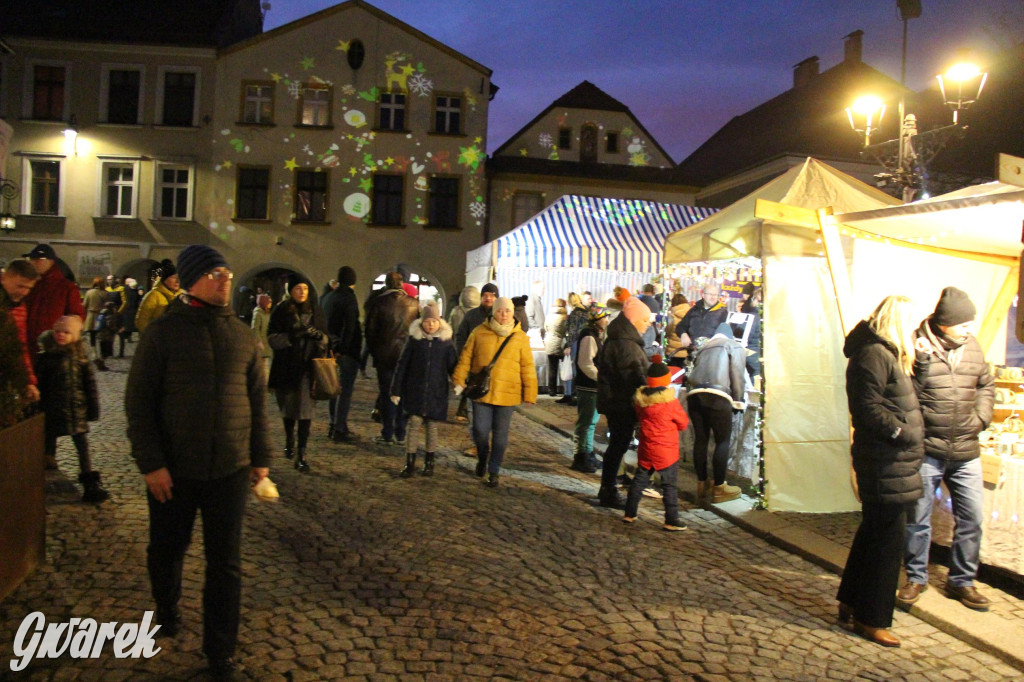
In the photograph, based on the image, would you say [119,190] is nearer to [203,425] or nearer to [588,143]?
[588,143]

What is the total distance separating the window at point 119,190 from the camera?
82.8 feet

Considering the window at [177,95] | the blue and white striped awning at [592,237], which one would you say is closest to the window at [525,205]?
the blue and white striped awning at [592,237]

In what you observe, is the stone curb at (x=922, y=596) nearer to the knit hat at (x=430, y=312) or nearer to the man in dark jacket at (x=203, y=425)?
the knit hat at (x=430, y=312)

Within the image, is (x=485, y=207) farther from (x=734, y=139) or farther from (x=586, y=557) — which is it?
(x=586, y=557)

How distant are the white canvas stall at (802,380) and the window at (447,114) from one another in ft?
66.6

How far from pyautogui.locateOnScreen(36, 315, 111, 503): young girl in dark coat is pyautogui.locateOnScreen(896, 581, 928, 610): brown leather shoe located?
217 inches

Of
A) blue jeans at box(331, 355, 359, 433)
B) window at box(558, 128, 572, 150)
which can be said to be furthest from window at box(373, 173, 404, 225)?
blue jeans at box(331, 355, 359, 433)

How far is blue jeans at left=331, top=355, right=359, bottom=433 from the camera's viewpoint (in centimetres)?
855

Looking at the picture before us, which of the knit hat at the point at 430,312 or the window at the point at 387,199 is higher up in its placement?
the window at the point at 387,199

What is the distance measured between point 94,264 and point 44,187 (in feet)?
10.4

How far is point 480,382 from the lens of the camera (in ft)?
23.4

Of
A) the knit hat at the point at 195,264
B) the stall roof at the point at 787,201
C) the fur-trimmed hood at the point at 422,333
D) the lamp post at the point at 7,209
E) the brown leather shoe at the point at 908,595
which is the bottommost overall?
the brown leather shoe at the point at 908,595

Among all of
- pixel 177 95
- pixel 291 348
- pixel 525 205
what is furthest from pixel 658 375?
pixel 177 95

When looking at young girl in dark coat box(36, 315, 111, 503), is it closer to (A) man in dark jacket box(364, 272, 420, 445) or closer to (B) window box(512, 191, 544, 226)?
(A) man in dark jacket box(364, 272, 420, 445)
